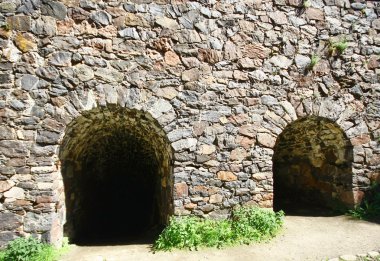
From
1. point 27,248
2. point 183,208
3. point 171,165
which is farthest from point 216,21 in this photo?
point 27,248

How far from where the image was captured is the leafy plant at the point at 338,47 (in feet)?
17.6

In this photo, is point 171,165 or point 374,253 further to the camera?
point 171,165

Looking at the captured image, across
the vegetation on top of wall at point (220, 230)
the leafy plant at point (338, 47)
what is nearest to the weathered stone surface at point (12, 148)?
the vegetation on top of wall at point (220, 230)

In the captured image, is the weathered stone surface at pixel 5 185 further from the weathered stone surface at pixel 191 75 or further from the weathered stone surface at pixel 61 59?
the weathered stone surface at pixel 191 75

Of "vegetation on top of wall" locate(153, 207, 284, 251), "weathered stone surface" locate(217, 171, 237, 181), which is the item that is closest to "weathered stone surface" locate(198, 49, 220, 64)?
"weathered stone surface" locate(217, 171, 237, 181)

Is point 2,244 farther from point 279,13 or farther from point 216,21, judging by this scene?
point 279,13

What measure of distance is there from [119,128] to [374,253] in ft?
14.3

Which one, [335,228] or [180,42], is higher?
[180,42]

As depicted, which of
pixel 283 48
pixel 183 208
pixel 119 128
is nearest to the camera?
pixel 183 208

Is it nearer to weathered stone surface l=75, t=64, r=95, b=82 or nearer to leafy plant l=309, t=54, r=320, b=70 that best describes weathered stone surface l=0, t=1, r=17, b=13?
weathered stone surface l=75, t=64, r=95, b=82

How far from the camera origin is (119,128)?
5812 mm

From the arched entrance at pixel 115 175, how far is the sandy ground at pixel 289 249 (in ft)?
2.55

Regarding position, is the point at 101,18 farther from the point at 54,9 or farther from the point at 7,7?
the point at 7,7

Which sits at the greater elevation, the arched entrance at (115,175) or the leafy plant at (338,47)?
the leafy plant at (338,47)
